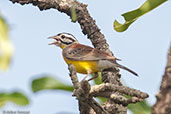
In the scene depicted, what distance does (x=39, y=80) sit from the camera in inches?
93.4

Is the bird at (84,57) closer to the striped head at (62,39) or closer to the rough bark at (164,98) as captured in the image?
the striped head at (62,39)

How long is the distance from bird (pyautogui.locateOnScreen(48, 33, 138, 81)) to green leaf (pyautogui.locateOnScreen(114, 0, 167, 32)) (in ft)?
3.65

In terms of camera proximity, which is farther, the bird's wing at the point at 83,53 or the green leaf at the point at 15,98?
the bird's wing at the point at 83,53

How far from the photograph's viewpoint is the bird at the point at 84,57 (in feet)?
17.2

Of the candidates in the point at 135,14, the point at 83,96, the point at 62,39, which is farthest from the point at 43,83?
the point at 62,39

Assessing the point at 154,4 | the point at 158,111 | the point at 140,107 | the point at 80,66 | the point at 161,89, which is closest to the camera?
the point at 158,111

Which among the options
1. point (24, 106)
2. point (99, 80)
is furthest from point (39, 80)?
point (99, 80)

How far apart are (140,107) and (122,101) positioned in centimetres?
42

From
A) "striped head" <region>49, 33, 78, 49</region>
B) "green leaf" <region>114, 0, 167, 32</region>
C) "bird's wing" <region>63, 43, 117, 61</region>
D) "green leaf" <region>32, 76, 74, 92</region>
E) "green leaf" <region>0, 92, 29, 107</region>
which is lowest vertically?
"green leaf" <region>0, 92, 29, 107</region>

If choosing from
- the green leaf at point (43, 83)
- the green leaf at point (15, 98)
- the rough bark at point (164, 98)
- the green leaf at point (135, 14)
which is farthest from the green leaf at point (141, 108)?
the green leaf at point (15, 98)

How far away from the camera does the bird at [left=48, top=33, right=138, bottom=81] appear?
5.25 metres

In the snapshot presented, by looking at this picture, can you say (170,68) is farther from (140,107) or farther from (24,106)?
(140,107)

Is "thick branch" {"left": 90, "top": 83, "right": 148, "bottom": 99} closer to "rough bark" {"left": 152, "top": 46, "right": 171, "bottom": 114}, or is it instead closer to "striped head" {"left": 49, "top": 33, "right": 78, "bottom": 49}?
"rough bark" {"left": 152, "top": 46, "right": 171, "bottom": 114}

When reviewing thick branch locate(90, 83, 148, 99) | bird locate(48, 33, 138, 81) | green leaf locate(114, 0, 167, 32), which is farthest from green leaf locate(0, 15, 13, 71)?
bird locate(48, 33, 138, 81)
